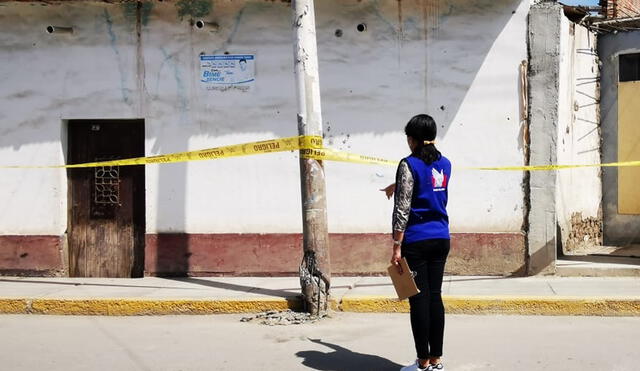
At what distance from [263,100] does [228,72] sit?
54 cm

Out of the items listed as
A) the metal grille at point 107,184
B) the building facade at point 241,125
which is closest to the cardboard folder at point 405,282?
the building facade at point 241,125

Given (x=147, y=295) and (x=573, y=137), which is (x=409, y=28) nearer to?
(x=573, y=137)

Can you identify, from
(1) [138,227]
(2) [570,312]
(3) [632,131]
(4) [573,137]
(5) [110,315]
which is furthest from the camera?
(3) [632,131]

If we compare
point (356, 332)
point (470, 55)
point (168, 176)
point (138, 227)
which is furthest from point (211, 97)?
point (356, 332)

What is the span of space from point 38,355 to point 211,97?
402 centimetres

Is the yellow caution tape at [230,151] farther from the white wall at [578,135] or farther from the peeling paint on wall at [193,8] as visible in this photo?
the white wall at [578,135]

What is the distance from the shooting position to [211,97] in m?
8.92

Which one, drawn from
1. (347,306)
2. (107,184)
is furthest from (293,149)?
(107,184)

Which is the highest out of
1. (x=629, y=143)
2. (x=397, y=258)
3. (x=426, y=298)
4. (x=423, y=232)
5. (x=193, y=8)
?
(x=193, y=8)

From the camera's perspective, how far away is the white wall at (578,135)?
9539mm

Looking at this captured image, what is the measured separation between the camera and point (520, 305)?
698 centimetres

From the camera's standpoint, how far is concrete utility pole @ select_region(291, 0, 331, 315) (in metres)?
7.05

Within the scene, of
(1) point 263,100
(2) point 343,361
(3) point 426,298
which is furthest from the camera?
(1) point 263,100

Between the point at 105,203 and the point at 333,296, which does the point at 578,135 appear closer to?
the point at 333,296
